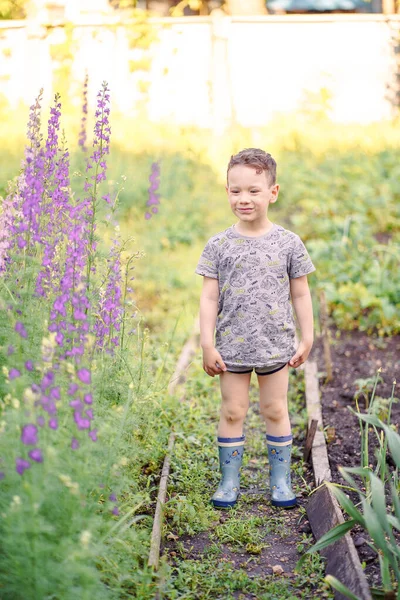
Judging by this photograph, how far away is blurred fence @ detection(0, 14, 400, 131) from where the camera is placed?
13.6m

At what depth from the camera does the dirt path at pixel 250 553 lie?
10.2 ft

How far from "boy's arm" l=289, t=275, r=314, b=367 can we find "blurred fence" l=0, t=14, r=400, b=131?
999 centimetres

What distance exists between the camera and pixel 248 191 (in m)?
3.60

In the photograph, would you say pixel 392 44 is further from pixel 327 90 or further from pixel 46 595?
pixel 46 595

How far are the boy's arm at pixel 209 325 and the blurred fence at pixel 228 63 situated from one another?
32.8ft

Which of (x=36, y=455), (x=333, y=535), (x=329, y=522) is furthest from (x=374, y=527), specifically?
(x=36, y=455)

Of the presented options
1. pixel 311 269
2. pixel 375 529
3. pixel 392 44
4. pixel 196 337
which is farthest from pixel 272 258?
pixel 392 44

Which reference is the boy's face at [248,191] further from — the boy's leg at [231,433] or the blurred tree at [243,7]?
the blurred tree at [243,7]

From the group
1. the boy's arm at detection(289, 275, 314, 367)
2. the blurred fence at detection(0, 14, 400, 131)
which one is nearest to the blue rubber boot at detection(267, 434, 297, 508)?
the boy's arm at detection(289, 275, 314, 367)

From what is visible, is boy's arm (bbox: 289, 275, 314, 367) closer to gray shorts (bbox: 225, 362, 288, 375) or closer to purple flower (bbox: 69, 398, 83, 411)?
gray shorts (bbox: 225, 362, 288, 375)

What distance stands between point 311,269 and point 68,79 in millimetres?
10578

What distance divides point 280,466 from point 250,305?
0.80m

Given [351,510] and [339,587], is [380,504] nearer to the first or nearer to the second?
[351,510]

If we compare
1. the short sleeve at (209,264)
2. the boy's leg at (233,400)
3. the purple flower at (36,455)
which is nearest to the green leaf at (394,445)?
the boy's leg at (233,400)
